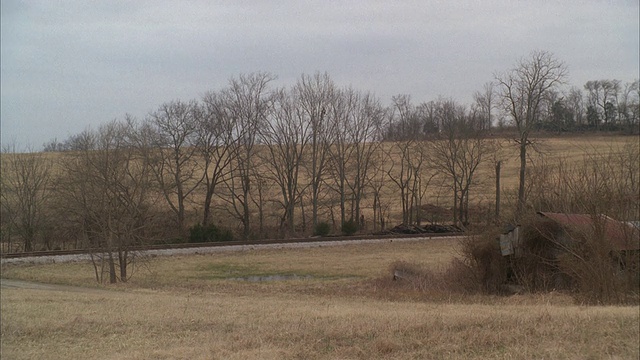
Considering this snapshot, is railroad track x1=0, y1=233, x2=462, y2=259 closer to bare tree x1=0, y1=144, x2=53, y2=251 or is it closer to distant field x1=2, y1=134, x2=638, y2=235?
bare tree x1=0, y1=144, x2=53, y2=251

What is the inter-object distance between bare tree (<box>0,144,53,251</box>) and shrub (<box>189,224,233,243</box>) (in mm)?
12016

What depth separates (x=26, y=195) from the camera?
46.3 m

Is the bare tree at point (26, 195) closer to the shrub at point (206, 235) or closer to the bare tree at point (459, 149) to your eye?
the shrub at point (206, 235)

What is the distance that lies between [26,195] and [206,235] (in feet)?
50.8

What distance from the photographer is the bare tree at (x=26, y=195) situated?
4478cm

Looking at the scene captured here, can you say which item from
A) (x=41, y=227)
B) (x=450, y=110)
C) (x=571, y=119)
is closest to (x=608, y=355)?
(x=41, y=227)

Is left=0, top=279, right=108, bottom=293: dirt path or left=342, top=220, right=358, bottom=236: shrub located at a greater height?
left=0, top=279, right=108, bottom=293: dirt path

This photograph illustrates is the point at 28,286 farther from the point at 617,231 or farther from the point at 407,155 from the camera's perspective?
the point at 407,155

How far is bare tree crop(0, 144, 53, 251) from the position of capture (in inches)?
1763

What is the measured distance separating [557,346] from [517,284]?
13156mm

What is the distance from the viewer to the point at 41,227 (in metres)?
45.0

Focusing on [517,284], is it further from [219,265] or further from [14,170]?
[14,170]

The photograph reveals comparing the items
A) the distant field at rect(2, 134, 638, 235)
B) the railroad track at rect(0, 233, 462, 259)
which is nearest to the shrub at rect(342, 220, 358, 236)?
the railroad track at rect(0, 233, 462, 259)

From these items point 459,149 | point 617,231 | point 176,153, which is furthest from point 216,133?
point 617,231
